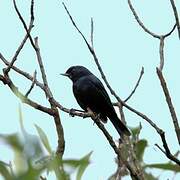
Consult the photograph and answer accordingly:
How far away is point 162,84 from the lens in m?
2.25

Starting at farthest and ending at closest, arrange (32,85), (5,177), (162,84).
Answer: (32,85), (162,84), (5,177)

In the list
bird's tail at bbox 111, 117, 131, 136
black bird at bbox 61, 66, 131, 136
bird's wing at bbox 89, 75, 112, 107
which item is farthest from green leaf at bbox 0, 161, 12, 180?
bird's wing at bbox 89, 75, 112, 107

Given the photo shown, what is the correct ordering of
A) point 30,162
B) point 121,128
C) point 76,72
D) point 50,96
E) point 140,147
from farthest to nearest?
point 76,72, point 121,128, point 50,96, point 140,147, point 30,162

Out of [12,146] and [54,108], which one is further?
[54,108]

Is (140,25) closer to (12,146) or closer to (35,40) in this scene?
(35,40)

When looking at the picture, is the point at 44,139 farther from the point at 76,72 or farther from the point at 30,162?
the point at 76,72

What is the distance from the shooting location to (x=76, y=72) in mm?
8523

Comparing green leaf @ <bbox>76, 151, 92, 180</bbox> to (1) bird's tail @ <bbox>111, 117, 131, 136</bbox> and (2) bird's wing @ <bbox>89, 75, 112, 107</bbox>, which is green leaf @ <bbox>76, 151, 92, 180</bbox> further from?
(2) bird's wing @ <bbox>89, 75, 112, 107</bbox>

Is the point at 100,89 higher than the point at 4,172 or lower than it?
higher

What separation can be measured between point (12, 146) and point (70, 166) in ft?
0.39

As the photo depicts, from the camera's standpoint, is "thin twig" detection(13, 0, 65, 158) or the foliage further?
"thin twig" detection(13, 0, 65, 158)

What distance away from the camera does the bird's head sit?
8285mm

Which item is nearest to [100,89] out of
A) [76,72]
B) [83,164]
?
[76,72]

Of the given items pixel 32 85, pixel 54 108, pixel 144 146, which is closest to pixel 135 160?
pixel 144 146
